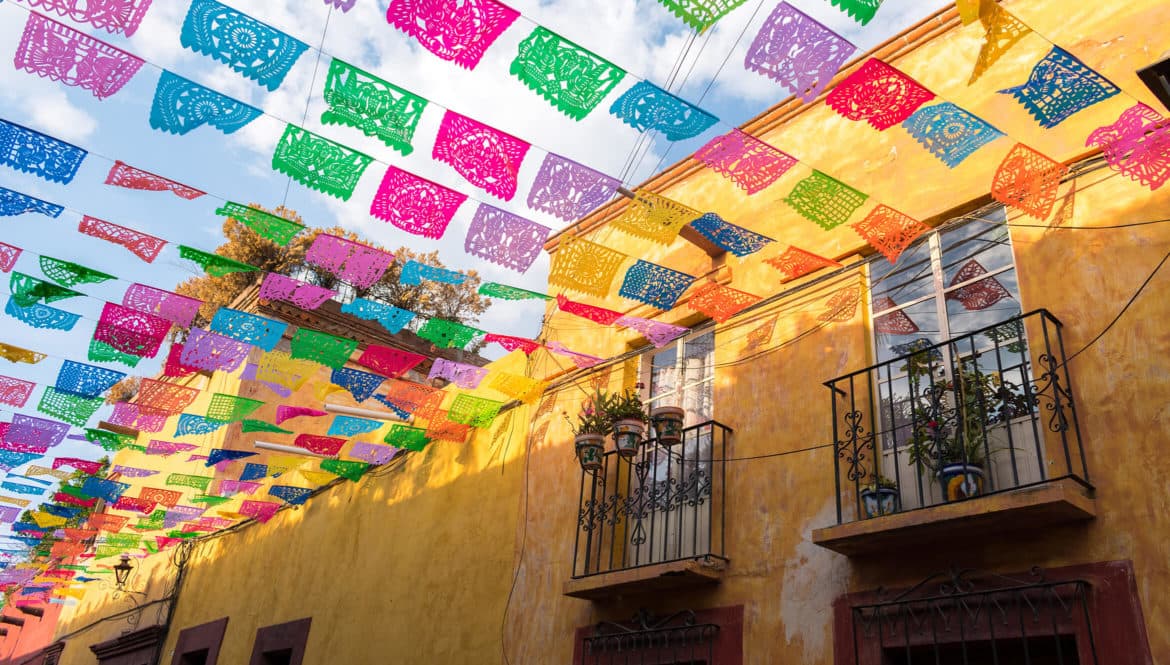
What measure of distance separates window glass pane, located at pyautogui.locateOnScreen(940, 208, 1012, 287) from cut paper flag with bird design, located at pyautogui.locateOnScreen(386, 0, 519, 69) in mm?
3296

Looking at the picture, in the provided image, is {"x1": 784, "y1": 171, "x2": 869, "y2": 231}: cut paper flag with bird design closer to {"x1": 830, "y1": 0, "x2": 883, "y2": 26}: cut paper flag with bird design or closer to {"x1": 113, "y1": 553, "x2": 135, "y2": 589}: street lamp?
{"x1": 830, "y1": 0, "x2": 883, "y2": 26}: cut paper flag with bird design

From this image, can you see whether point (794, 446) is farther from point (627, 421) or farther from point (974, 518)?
point (974, 518)

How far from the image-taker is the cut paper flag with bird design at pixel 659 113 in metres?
4.71

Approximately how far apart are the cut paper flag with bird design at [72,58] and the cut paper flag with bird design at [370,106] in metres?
1.05

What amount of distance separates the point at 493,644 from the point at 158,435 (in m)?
12.1

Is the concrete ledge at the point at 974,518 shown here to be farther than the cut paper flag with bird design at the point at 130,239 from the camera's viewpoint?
No

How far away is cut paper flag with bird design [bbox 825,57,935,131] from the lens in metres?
4.73

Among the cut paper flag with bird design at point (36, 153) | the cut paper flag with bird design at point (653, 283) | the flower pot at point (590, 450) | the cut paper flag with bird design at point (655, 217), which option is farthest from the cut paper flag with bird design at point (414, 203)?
the flower pot at point (590, 450)

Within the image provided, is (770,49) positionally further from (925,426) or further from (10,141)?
(10,141)

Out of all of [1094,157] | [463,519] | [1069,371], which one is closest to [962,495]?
[1069,371]

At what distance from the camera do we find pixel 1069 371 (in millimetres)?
4879

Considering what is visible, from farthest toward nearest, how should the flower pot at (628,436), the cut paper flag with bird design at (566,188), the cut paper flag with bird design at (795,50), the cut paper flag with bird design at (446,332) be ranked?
the cut paper flag with bird design at (446,332), the flower pot at (628,436), the cut paper flag with bird design at (566,188), the cut paper flag with bird design at (795,50)

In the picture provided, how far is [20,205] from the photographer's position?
589 cm

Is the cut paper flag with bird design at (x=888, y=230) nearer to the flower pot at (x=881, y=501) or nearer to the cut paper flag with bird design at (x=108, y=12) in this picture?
the flower pot at (x=881, y=501)
